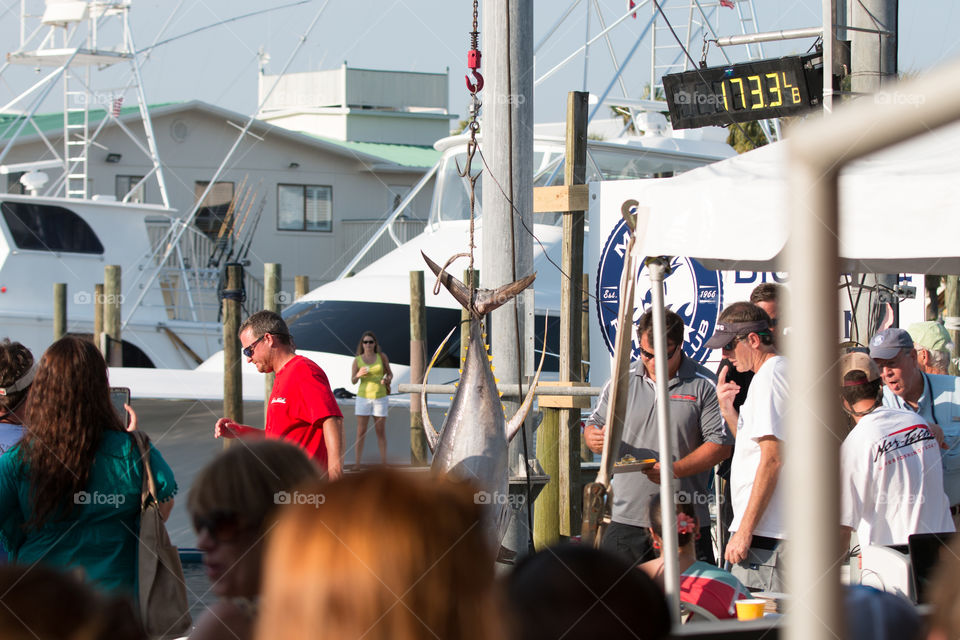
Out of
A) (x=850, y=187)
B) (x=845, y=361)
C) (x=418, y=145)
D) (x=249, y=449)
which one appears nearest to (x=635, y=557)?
(x=845, y=361)

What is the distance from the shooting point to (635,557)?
4.55m

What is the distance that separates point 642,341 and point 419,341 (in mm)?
6950

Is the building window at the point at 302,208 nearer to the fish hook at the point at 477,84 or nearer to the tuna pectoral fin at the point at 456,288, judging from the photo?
the fish hook at the point at 477,84

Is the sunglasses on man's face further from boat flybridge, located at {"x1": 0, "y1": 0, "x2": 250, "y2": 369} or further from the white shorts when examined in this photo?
boat flybridge, located at {"x1": 0, "y1": 0, "x2": 250, "y2": 369}

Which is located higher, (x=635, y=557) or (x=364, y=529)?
(x=364, y=529)

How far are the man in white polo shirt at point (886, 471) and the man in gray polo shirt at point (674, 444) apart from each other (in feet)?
2.55

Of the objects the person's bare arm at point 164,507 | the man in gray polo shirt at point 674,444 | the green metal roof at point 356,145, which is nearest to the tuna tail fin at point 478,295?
the man in gray polo shirt at point 674,444

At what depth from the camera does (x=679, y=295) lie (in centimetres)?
762

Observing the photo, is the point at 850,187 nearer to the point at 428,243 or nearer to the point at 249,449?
the point at 249,449

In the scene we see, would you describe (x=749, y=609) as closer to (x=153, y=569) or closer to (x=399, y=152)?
(x=153, y=569)

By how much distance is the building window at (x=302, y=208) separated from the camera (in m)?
26.4

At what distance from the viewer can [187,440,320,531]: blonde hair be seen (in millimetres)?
2090

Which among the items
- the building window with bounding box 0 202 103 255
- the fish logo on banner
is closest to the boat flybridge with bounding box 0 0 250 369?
the building window with bounding box 0 202 103 255

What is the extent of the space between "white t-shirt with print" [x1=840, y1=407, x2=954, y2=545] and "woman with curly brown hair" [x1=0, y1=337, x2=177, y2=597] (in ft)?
→ 8.35
